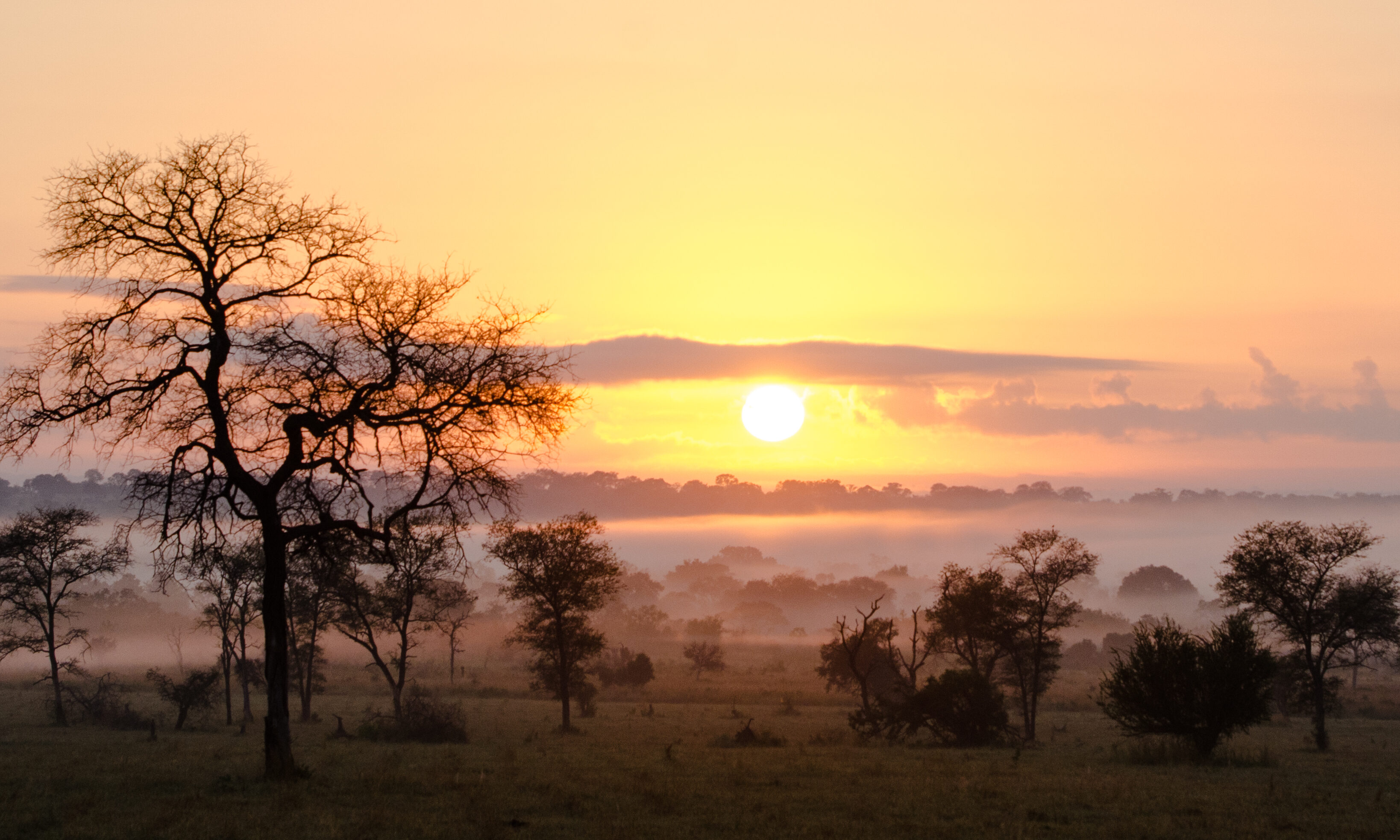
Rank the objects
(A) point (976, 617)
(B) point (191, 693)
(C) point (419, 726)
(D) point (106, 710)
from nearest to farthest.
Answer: (C) point (419, 726), (B) point (191, 693), (D) point (106, 710), (A) point (976, 617)

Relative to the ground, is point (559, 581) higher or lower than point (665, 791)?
higher

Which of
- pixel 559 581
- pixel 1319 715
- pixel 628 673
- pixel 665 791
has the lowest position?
pixel 628 673

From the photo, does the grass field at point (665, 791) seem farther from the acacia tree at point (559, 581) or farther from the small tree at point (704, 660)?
the small tree at point (704, 660)

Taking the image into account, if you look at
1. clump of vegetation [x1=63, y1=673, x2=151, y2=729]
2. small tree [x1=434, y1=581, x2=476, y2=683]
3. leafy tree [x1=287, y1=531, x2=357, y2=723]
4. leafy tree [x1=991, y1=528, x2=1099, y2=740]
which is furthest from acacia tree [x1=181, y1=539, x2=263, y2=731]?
leafy tree [x1=991, y1=528, x2=1099, y2=740]

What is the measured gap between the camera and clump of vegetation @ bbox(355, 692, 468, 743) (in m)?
37.6

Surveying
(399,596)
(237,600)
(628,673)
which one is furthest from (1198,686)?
(237,600)

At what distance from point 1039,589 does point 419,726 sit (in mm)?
32139

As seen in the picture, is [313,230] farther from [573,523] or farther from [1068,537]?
[1068,537]

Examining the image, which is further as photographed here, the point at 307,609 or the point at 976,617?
the point at 976,617

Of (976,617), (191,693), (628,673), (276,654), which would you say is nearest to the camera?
(276,654)

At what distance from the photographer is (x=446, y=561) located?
41219 mm

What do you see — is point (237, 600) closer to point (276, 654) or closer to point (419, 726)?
point (419, 726)

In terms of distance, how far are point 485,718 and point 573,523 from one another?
10.9 m

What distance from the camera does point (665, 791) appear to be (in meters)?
21.8
